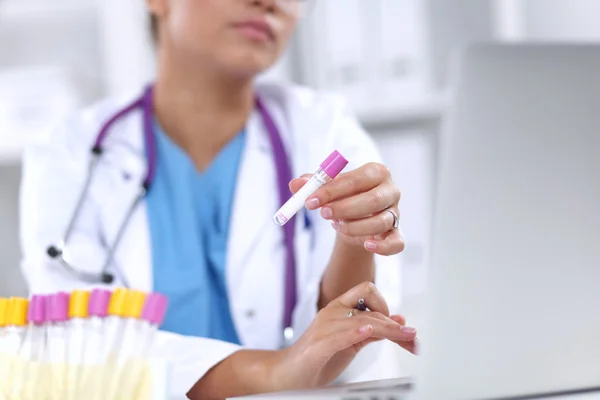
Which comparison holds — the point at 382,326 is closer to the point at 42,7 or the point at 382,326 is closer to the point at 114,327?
the point at 114,327

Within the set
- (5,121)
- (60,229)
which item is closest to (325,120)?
(60,229)

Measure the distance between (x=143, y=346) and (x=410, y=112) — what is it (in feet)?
3.70

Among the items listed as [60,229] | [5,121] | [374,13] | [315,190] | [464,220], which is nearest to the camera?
[464,220]

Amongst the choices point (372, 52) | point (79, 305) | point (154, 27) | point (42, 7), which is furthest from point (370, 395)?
point (42, 7)

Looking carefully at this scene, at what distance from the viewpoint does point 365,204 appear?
57 centimetres

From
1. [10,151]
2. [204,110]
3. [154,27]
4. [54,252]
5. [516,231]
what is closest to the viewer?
[516,231]

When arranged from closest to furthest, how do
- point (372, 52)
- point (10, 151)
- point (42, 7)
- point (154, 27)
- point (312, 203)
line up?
point (312, 203) → point (154, 27) → point (372, 52) → point (10, 151) → point (42, 7)

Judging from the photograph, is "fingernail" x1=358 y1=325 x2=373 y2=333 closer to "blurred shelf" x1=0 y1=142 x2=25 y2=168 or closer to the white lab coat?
the white lab coat

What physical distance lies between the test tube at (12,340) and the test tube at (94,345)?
5cm

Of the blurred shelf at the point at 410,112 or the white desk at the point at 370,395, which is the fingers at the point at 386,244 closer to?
the white desk at the point at 370,395

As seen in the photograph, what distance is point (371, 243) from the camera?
1.95ft

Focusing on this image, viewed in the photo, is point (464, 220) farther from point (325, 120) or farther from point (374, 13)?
point (374, 13)

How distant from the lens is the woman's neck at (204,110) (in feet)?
3.39

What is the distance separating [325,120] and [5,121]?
3.18 ft
